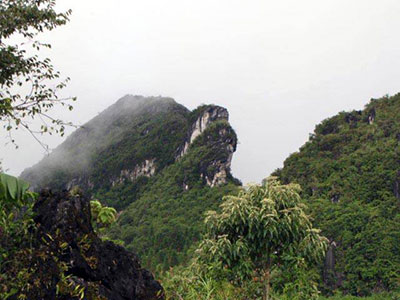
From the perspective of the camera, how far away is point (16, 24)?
20.1ft

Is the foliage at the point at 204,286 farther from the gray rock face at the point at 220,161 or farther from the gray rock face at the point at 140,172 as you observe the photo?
the gray rock face at the point at 140,172

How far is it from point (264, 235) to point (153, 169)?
100m

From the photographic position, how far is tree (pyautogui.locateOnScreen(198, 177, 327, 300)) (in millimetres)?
5601

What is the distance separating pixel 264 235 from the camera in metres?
5.48

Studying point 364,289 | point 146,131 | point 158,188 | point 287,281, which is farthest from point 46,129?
point 146,131

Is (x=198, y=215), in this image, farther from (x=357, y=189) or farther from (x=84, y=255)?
(x=84, y=255)

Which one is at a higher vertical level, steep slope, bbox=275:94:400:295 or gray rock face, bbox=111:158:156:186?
gray rock face, bbox=111:158:156:186

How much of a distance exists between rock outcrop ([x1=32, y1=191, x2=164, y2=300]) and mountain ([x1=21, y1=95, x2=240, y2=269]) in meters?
36.3

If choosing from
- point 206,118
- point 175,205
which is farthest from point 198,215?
point 206,118

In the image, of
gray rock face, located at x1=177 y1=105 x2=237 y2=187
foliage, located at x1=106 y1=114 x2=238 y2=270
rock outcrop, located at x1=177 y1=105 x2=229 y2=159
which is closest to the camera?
foliage, located at x1=106 y1=114 x2=238 y2=270

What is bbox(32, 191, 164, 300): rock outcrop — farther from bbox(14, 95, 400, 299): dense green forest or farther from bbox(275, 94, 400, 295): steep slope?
bbox(275, 94, 400, 295): steep slope

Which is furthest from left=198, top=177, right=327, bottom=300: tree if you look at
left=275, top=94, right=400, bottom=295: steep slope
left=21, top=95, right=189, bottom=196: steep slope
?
left=21, top=95, right=189, bottom=196: steep slope

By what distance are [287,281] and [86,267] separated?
343 centimetres

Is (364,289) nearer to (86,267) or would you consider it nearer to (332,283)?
(332,283)
